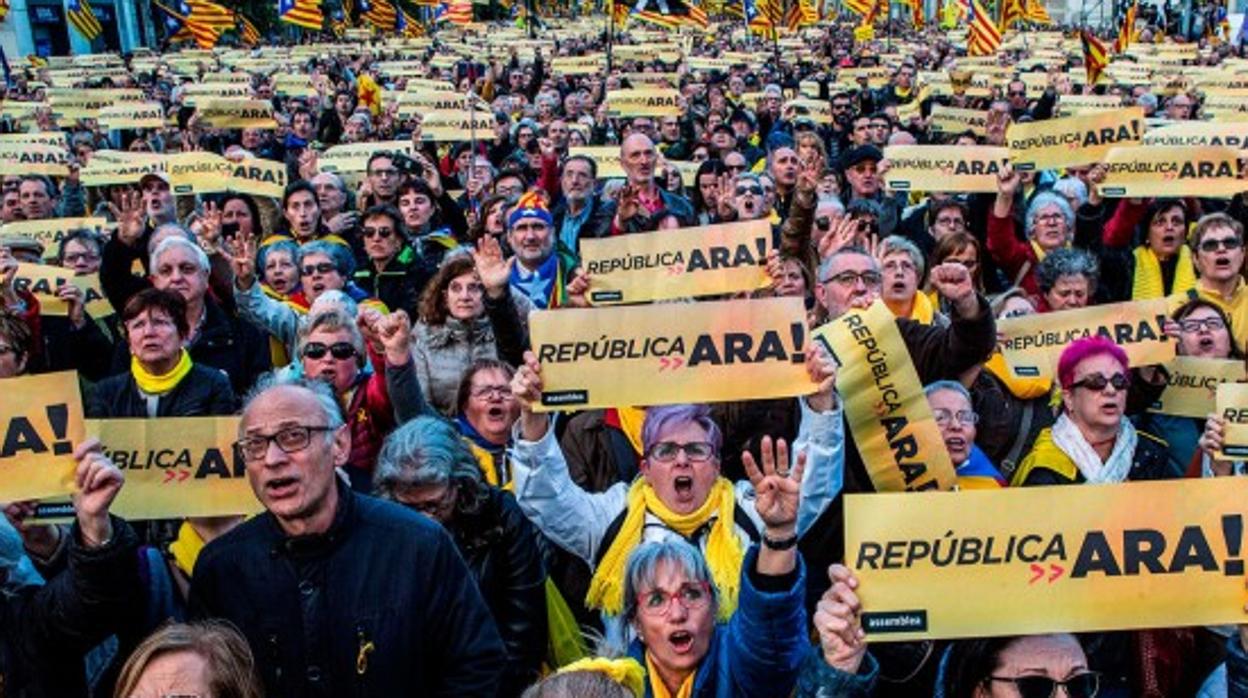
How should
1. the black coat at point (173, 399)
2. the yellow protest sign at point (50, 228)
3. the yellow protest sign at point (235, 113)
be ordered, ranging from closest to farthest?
the black coat at point (173, 399) → the yellow protest sign at point (50, 228) → the yellow protest sign at point (235, 113)

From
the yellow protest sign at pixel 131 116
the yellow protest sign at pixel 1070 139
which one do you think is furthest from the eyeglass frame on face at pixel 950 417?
the yellow protest sign at pixel 131 116

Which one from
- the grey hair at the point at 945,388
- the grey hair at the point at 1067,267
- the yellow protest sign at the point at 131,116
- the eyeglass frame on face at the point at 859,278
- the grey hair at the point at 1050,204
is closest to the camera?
the grey hair at the point at 945,388

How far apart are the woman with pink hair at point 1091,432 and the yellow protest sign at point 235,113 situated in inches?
375

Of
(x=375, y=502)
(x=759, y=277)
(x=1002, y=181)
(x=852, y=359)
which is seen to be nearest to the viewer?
(x=375, y=502)

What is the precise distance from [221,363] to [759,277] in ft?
8.43

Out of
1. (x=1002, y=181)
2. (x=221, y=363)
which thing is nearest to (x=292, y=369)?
(x=221, y=363)

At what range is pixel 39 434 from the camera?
3498 millimetres

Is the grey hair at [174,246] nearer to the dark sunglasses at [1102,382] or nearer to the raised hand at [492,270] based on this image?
the raised hand at [492,270]

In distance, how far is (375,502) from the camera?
10.3 ft

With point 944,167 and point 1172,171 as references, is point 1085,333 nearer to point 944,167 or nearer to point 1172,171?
point 1172,171

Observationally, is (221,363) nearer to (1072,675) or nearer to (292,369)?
(292,369)

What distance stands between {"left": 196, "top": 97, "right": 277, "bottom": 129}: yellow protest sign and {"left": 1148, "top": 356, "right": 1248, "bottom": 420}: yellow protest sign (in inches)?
363

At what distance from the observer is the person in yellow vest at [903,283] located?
5648 millimetres

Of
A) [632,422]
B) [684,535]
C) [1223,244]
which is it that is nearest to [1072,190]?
[1223,244]
